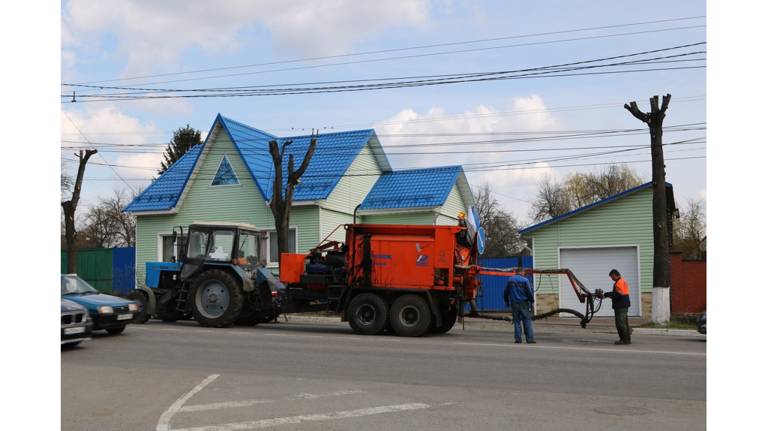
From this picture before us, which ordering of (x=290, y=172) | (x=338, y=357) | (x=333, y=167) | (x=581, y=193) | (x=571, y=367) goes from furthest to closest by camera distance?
(x=581, y=193) → (x=333, y=167) → (x=290, y=172) → (x=338, y=357) → (x=571, y=367)

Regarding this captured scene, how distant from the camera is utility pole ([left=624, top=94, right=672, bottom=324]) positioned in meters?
23.4

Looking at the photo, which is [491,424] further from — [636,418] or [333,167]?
[333,167]

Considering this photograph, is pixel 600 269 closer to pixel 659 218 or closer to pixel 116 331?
pixel 659 218

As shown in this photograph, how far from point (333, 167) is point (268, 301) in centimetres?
1370

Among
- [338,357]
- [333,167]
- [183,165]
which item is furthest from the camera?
[183,165]

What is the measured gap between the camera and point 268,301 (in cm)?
2042

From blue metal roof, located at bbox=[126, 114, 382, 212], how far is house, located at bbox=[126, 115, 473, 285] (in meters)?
0.04

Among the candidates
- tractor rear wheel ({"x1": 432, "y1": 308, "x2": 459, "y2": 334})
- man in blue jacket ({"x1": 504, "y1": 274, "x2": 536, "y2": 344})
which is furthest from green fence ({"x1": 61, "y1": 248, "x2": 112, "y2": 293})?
man in blue jacket ({"x1": 504, "y1": 274, "x2": 536, "y2": 344})

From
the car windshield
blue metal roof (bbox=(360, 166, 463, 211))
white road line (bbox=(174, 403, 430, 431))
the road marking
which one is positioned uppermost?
blue metal roof (bbox=(360, 166, 463, 211))

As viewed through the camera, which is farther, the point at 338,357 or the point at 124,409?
the point at 338,357

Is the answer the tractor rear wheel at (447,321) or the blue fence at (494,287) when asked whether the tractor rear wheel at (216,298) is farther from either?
the blue fence at (494,287)

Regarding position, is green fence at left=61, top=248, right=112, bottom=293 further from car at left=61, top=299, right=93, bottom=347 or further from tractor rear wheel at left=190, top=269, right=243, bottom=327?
car at left=61, top=299, right=93, bottom=347

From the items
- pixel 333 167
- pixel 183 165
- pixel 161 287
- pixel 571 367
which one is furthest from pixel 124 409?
pixel 183 165

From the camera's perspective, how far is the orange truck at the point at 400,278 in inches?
724
